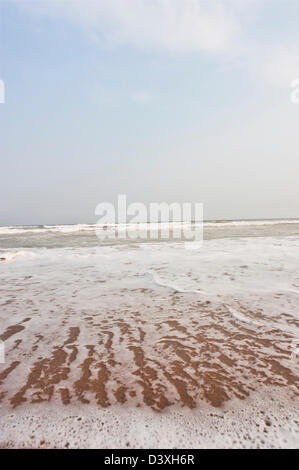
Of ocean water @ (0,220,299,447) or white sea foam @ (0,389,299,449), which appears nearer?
white sea foam @ (0,389,299,449)

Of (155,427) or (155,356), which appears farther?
(155,356)

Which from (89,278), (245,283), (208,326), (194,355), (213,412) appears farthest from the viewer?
(89,278)

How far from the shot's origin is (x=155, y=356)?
2309mm

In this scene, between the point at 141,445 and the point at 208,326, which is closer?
the point at 141,445

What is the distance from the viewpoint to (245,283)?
4.78m

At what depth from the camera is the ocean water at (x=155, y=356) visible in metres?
1.58

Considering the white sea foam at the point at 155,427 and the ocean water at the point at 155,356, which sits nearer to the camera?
the white sea foam at the point at 155,427

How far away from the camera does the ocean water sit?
1.58m
